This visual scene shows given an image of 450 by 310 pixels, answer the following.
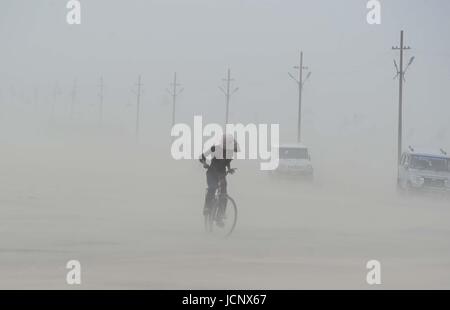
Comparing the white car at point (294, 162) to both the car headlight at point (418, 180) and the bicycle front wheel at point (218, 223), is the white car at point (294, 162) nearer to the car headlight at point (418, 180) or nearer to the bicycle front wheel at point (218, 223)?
the car headlight at point (418, 180)

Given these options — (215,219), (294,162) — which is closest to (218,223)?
(215,219)

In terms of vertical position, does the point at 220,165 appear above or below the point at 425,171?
above

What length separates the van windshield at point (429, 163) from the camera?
31422 mm

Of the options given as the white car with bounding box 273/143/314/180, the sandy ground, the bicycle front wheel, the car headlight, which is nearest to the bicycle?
the bicycle front wheel

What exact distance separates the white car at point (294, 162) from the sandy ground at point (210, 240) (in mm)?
7314

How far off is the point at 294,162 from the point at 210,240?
920 inches

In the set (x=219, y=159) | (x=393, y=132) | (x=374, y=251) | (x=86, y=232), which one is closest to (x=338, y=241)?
(x=374, y=251)

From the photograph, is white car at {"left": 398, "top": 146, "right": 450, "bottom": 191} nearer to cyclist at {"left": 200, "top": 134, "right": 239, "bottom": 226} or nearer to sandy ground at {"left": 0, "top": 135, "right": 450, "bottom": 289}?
sandy ground at {"left": 0, "top": 135, "right": 450, "bottom": 289}

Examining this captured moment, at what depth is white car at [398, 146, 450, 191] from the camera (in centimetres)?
3114

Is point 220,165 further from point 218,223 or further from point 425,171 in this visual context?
point 425,171

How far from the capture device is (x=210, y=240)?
1627cm
